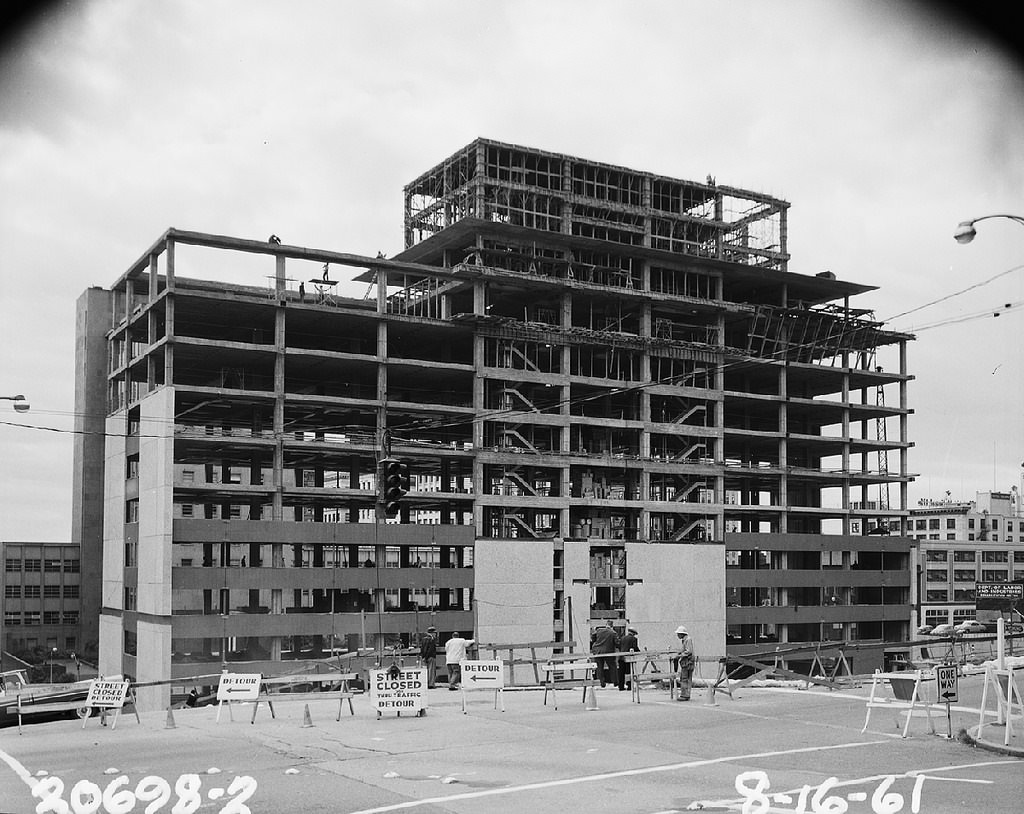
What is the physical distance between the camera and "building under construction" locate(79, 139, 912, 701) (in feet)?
235

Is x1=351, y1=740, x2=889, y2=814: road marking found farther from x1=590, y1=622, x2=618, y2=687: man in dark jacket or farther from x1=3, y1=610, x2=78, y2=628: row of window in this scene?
x1=3, y1=610, x2=78, y2=628: row of window

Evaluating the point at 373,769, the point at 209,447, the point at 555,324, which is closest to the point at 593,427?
the point at 555,324

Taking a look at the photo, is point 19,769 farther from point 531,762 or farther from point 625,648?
point 625,648

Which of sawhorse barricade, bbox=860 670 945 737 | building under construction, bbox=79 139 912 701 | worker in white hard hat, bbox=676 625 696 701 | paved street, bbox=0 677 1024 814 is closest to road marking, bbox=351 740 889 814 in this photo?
paved street, bbox=0 677 1024 814

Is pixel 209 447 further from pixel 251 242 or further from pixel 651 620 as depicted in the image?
pixel 651 620

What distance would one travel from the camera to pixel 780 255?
3676 inches

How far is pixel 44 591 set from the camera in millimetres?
117812

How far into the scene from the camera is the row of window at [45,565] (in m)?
117

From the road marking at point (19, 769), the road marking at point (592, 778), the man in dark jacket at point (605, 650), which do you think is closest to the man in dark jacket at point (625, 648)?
the man in dark jacket at point (605, 650)

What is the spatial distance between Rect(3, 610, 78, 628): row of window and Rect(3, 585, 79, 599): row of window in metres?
1.77

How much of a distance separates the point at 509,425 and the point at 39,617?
2516 inches

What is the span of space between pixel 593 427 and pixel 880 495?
31785mm

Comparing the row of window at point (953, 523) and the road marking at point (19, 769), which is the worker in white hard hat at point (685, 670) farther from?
the row of window at point (953, 523)

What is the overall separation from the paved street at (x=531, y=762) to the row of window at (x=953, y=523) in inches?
6367
